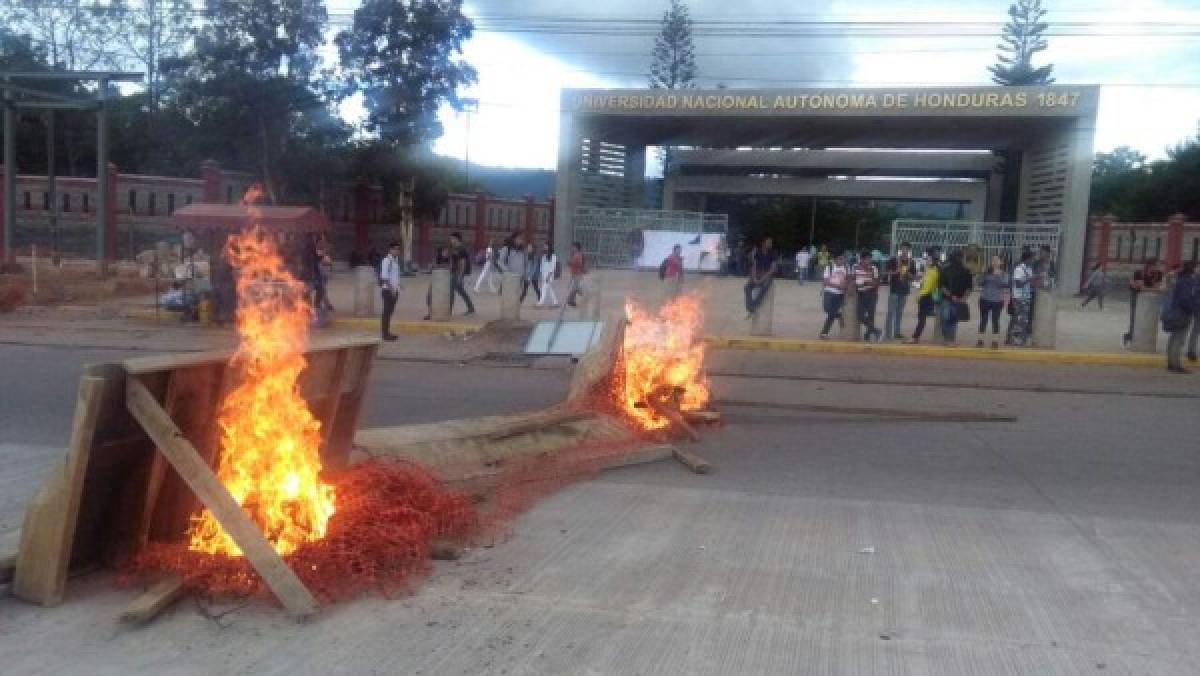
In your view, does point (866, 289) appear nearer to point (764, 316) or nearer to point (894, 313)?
point (894, 313)

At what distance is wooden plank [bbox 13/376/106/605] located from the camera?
459cm

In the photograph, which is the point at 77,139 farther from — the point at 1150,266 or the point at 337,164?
the point at 1150,266

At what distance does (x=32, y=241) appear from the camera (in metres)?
31.3

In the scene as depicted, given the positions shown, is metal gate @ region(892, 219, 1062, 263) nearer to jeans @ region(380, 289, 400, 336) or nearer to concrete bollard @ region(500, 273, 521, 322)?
concrete bollard @ region(500, 273, 521, 322)

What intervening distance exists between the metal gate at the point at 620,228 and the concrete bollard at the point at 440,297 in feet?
48.3

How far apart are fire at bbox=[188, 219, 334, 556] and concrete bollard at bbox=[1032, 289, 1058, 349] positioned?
14068 millimetres

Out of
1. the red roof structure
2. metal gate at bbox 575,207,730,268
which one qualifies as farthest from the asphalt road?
metal gate at bbox 575,207,730,268

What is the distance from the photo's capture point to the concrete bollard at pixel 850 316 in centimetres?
1708

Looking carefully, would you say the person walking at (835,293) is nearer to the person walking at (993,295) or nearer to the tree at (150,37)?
the person walking at (993,295)

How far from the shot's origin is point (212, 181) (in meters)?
30.4

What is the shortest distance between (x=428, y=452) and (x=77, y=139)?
42.5 m

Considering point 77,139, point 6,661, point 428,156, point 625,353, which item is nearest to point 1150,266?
point 625,353

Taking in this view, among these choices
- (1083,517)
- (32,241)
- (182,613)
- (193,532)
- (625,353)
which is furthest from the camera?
(32,241)

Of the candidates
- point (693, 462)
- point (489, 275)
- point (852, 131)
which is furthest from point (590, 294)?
point (852, 131)
